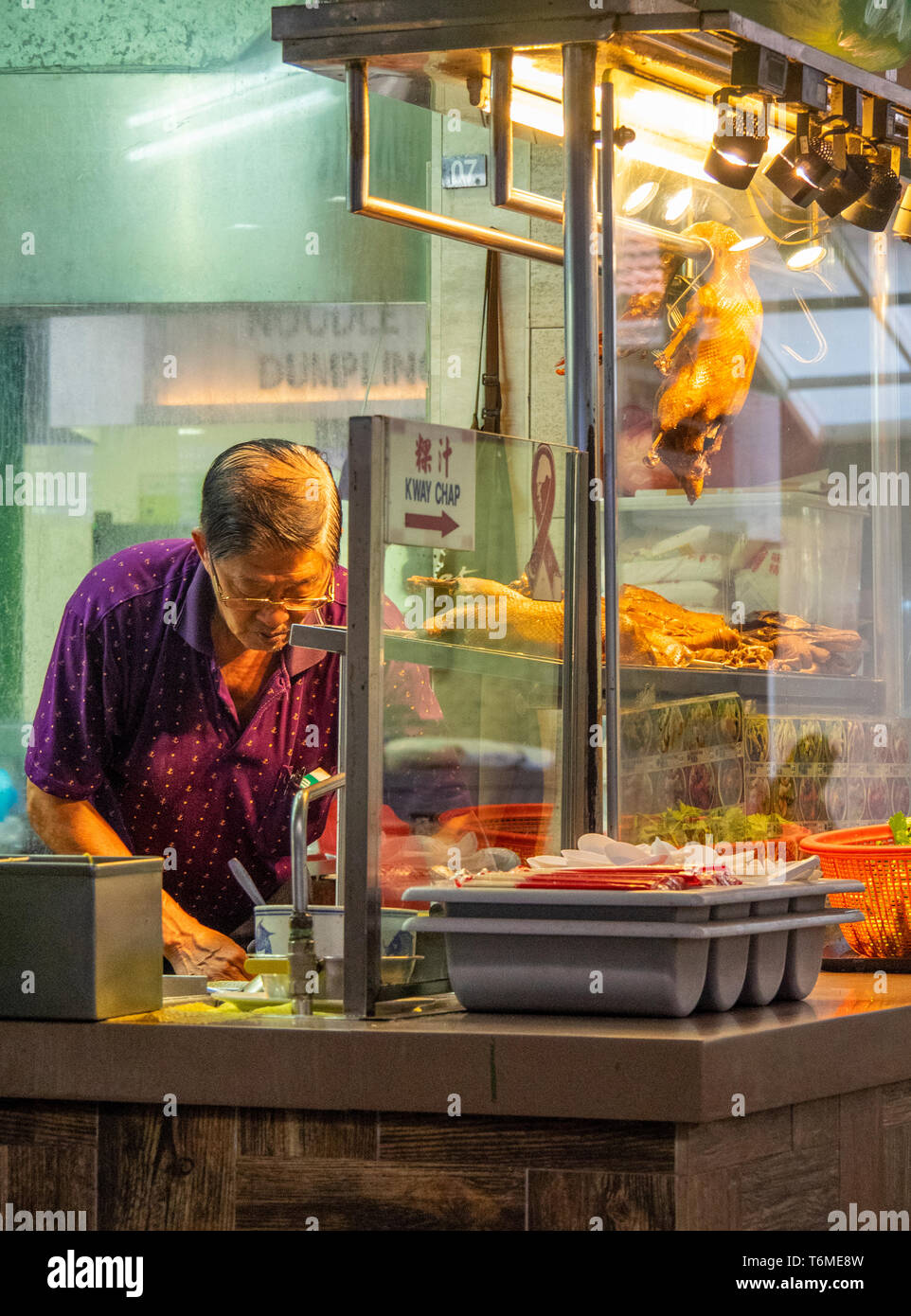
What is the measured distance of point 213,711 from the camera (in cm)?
353

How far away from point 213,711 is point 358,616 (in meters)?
1.65

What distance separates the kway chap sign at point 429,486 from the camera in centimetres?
197

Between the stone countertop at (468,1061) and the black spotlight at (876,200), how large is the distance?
159cm

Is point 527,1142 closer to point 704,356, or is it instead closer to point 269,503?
point 704,356

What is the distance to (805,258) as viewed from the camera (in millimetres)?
3082

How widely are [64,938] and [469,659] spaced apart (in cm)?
61

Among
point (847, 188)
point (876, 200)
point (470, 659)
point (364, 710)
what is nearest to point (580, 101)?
point (847, 188)

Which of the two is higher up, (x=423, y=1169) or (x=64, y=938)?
(x=64, y=938)

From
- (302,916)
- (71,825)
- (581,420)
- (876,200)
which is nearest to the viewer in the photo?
(302,916)

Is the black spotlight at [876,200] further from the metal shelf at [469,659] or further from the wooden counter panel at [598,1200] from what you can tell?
the wooden counter panel at [598,1200]

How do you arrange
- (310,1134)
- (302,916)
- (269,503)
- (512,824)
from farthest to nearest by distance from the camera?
1. (269,503)
2. (512,824)
3. (302,916)
4. (310,1134)

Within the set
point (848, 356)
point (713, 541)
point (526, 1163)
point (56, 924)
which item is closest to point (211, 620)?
point (713, 541)

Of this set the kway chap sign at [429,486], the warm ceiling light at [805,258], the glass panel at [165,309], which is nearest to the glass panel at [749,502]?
the warm ceiling light at [805,258]
